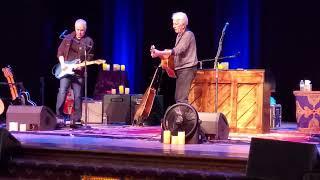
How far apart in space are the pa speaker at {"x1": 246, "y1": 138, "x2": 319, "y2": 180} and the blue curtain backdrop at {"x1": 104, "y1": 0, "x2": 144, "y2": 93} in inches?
321

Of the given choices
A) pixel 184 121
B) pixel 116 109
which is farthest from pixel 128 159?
pixel 116 109

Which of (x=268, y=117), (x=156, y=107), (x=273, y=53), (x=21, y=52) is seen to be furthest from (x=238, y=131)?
(x=21, y=52)

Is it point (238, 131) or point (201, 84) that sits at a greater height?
point (201, 84)

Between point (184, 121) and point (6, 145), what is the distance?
231cm

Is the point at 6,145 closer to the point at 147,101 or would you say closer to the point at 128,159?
the point at 128,159

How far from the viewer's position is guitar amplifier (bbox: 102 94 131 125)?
11.4 m

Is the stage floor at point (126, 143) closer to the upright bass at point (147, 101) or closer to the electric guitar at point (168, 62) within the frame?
the upright bass at point (147, 101)

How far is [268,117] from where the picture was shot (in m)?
9.47

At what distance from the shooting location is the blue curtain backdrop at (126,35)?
13.4 metres

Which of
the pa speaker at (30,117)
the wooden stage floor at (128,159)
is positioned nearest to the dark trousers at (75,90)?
the pa speaker at (30,117)

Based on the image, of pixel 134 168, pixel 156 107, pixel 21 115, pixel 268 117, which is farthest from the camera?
pixel 156 107

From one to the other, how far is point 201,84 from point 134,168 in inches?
151

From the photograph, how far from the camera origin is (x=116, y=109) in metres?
11.5

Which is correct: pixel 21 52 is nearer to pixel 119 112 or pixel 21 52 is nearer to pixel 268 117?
pixel 119 112
